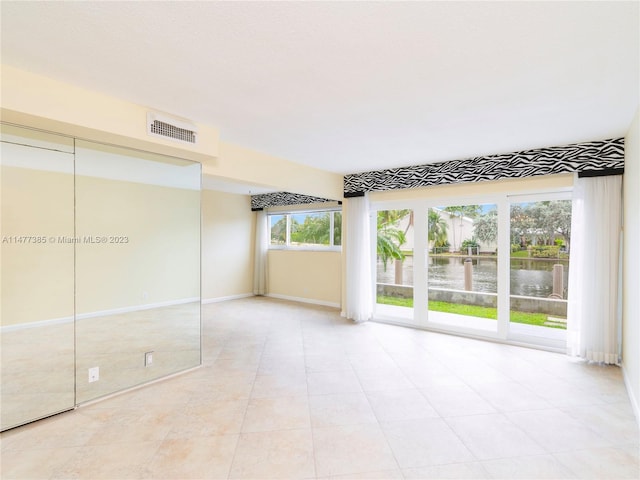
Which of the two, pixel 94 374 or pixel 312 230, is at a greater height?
pixel 312 230

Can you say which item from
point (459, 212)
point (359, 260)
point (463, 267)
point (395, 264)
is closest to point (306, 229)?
point (359, 260)

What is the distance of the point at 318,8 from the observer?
157 cm

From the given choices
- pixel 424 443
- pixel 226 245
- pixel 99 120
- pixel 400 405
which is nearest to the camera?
pixel 424 443

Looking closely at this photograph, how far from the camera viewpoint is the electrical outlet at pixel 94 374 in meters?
2.91

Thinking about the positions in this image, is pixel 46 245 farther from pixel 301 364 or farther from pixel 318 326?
pixel 318 326

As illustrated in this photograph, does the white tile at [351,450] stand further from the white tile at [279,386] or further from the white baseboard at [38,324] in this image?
the white baseboard at [38,324]

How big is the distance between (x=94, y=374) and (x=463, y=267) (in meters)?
4.76

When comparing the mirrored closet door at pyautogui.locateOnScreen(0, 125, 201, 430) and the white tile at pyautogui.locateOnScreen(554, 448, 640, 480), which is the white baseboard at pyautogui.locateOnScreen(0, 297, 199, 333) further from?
the white tile at pyautogui.locateOnScreen(554, 448, 640, 480)

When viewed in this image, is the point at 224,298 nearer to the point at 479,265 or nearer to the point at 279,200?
the point at 279,200

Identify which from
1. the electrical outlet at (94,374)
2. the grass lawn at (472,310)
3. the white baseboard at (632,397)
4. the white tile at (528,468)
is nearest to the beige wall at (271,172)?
the grass lawn at (472,310)

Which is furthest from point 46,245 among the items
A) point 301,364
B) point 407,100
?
point 407,100

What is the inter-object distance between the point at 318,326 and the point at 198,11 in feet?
15.1

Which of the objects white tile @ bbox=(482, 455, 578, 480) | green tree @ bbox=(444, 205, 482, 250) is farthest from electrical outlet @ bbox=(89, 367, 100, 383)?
green tree @ bbox=(444, 205, 482, 250)

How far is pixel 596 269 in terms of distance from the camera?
3.71 m
